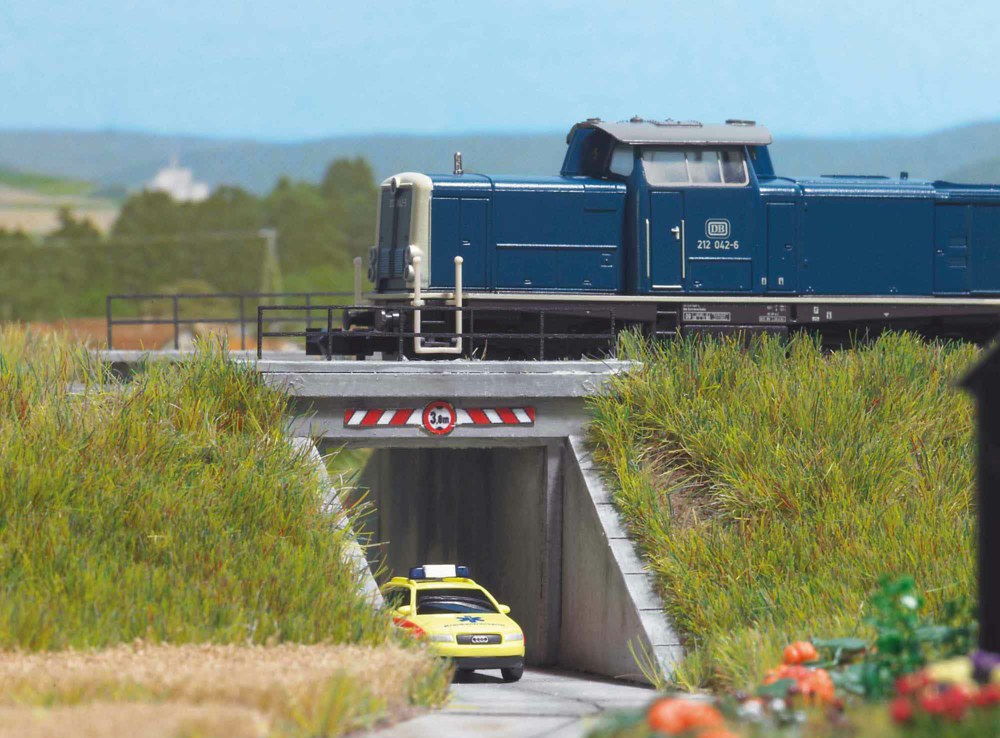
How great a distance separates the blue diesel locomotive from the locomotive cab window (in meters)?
0.02

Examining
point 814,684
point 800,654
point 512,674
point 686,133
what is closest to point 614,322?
point 686,133

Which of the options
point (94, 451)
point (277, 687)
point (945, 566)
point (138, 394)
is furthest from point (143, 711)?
point (945, 566)

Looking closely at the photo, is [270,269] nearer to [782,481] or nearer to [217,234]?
[217,234]

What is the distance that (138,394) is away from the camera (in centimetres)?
1552

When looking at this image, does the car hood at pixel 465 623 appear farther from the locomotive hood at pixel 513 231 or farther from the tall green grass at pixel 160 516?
the locomotive hood at pixel 513 231

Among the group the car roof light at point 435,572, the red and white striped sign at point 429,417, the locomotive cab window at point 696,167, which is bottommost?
the car roof light at point 435,572

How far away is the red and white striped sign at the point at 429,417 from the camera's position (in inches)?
645

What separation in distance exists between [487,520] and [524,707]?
1143cm

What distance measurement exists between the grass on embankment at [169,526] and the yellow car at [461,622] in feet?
5.50

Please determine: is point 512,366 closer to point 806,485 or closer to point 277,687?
point 806,485

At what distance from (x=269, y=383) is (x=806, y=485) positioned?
6417mm

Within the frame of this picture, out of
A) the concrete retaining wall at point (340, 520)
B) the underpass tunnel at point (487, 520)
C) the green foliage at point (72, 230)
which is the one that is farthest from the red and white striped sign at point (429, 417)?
the green foliage at point (72, 230)

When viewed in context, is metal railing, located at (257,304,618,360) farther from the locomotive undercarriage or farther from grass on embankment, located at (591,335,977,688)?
grass on embankment, located at (591,335,977,688)

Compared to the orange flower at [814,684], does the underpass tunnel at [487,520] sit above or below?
below
